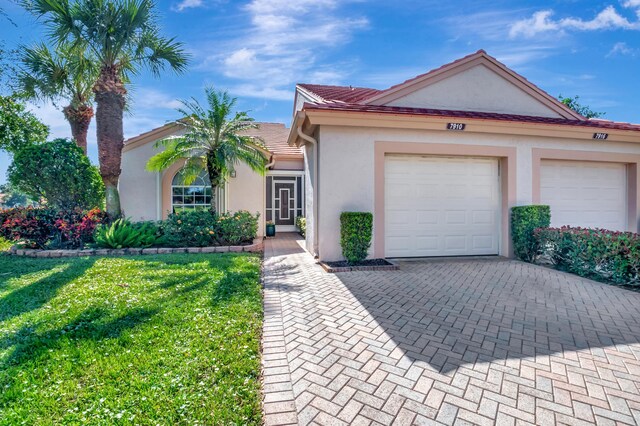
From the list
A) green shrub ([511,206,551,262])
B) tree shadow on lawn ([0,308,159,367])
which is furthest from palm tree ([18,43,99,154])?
green shrub ([511,206,551,262])

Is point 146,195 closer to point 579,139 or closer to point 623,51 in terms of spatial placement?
point 579,139

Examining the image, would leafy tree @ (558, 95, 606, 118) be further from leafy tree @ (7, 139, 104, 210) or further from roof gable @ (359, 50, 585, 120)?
leafy tree @ (7, 139, 104, 210)

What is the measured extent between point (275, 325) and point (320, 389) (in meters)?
1.51

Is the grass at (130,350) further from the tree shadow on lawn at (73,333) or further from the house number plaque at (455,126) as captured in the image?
the house number plaque at (455,126)

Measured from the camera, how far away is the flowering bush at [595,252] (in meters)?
5.97

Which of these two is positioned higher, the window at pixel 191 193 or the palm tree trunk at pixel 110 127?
the palm tree trunk at pixel 110 127

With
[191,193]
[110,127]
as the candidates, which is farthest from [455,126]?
[110,127]

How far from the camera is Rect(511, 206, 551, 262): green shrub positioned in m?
8.34

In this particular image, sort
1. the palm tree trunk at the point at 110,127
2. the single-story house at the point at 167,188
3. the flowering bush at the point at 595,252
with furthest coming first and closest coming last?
the single-story house at the point at 167,188 → the palm tree trunk at the point at 110,127 → the flowering bush at the point at 595,252

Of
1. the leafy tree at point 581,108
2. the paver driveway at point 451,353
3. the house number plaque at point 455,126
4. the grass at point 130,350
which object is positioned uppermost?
the leafy tree at point 581,108

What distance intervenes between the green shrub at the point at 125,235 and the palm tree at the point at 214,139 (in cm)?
209

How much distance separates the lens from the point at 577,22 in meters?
10.4

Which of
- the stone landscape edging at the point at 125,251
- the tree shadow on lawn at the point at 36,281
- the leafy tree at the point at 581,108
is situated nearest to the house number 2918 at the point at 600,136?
the stone landscape edging at the point at 125,251

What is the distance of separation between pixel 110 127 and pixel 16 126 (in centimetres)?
931
